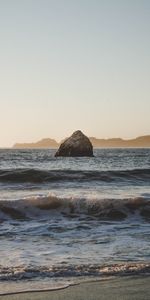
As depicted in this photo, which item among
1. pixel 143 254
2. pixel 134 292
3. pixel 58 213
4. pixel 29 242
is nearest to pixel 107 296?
pixel 134 292

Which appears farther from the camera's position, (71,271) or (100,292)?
(71,271)

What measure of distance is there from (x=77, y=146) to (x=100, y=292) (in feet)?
243

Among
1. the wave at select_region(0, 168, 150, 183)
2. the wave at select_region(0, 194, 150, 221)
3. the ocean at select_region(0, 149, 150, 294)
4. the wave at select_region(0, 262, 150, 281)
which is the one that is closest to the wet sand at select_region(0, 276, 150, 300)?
the ocean at select_region(0, 149, 150, 294)

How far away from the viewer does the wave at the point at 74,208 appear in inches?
501

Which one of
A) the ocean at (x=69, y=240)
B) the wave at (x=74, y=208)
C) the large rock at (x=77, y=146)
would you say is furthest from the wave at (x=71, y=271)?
the large rock at (x=77, y=146)

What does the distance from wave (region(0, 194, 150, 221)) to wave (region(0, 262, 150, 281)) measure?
6121 mm

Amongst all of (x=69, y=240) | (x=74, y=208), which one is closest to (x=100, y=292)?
(x=69, y=240)

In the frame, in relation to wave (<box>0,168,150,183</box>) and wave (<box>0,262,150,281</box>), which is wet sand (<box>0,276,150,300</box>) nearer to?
wave (<box>0,262,150,281</box>)

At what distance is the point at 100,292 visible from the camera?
15.4 ft

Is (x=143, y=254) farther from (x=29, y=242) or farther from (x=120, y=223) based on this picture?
(x=120, y=223)

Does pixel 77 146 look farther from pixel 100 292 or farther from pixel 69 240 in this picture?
pixel 100 292

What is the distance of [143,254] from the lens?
22.4ft

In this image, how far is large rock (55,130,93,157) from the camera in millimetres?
78500

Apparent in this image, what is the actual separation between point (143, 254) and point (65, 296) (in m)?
2.53
